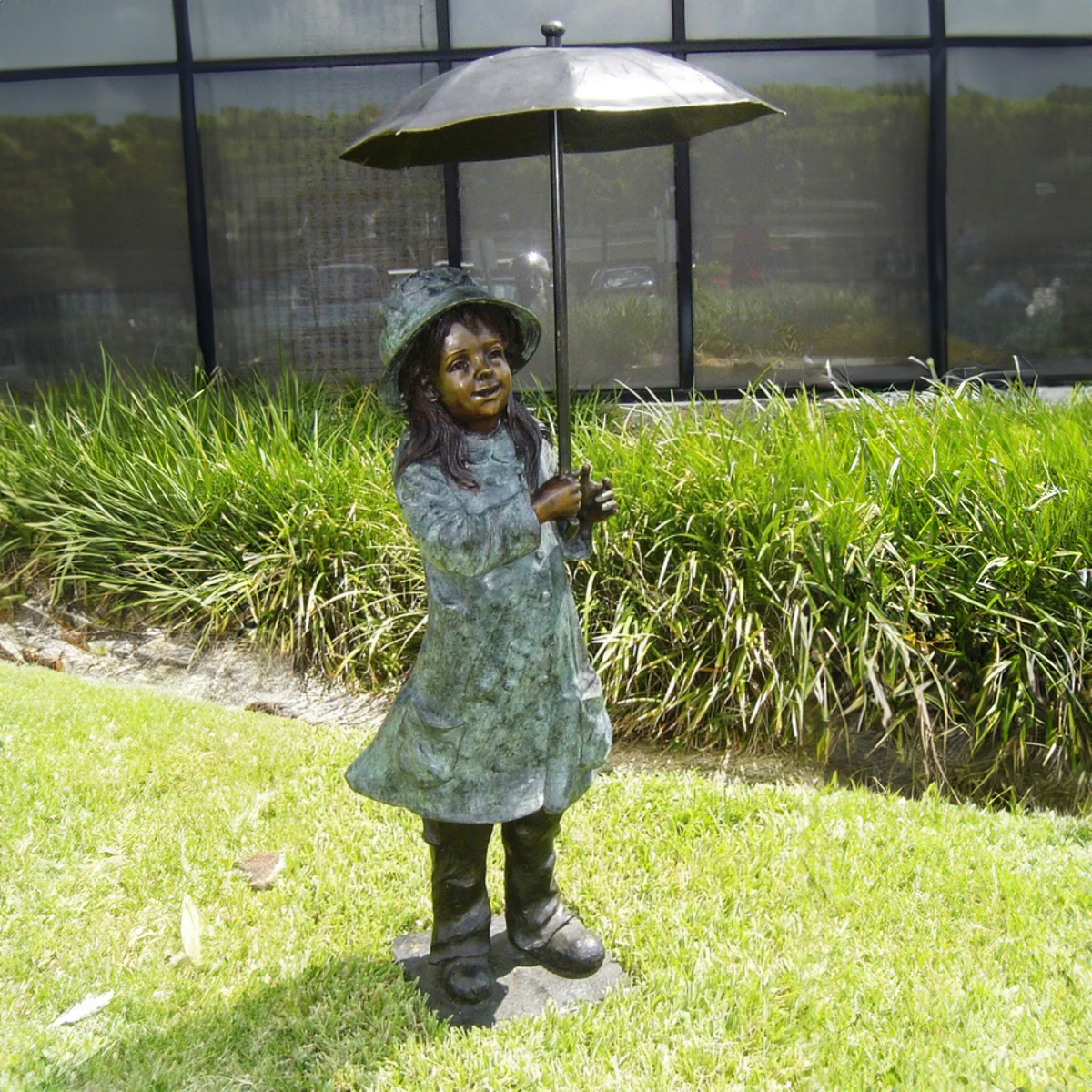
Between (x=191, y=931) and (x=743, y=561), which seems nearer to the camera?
(x=191, y=931)

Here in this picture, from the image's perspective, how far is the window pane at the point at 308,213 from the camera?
816 centimetres

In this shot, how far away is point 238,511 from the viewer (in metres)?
6.10

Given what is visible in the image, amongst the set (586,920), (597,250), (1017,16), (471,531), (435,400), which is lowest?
(586,920)

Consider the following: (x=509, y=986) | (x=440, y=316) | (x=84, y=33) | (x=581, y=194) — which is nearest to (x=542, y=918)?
(x=509, y=986)

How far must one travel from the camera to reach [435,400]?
2.85m

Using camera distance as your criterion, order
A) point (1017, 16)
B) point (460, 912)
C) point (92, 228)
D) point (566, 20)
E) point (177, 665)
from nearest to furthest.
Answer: point (460, 912) → point (177, 665) → point (566, 20) → point (1017, 16) → point (92, 228)

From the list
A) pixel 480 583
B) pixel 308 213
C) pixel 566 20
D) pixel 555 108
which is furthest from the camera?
pixel 308 213

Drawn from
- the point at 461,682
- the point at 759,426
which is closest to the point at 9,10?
the point at 759,426

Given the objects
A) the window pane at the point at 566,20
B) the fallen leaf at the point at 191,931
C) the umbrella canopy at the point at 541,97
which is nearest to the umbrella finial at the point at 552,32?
the umbrella canopy at the point at 541,97

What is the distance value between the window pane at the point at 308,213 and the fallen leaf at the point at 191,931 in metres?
5.07

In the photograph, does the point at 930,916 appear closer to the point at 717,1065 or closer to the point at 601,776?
the point at 717,1065

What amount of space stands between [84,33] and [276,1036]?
7275mm

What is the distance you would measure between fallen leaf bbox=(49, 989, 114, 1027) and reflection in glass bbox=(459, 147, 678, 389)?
5497mm

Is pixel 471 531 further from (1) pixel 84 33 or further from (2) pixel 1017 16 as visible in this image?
(2) pixel 1017 16
